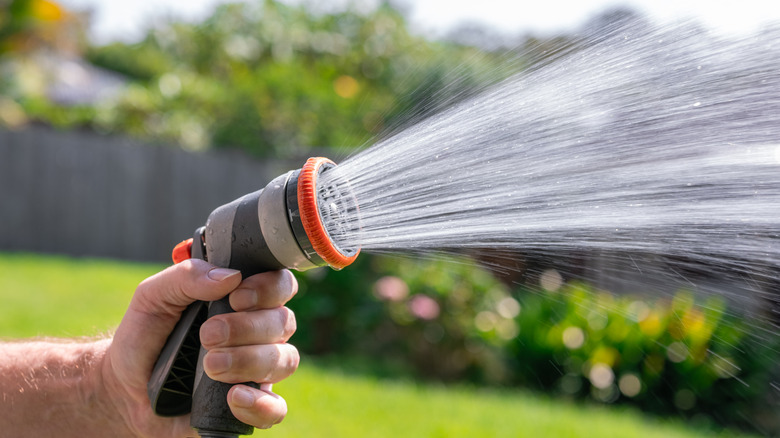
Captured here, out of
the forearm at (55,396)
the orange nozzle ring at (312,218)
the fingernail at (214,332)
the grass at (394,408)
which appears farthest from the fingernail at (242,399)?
the grass at (394,408)

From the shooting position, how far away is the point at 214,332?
4.93 feet

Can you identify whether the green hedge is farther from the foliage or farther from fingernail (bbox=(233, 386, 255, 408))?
fingernail (bbox=(233, 386, 255, 408))

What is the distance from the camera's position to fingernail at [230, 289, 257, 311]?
60.1 inches

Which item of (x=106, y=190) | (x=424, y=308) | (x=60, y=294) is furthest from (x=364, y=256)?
(x=106, y=190)

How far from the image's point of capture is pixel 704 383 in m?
5.80

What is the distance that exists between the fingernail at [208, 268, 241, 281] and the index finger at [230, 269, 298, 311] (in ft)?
0.16

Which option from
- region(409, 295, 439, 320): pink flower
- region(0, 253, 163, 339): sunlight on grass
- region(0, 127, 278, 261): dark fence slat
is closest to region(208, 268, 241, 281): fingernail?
region(0, 253, 163, 339): sunlight on grass

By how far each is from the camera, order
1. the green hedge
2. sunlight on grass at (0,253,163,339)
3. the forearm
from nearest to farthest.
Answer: the forearm
the green hedge
sunlight on grass at (0,253,163,339)

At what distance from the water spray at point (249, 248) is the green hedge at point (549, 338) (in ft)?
13.5

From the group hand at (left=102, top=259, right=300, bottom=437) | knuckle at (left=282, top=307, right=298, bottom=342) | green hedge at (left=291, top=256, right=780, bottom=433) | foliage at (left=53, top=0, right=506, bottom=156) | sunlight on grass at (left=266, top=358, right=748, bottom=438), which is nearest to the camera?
hand at (left=102, top=259, right=300, bottom=437)

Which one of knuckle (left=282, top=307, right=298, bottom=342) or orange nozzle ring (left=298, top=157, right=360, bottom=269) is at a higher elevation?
orange nozzle ring (left=298, top=157, right=360, bottom=269)

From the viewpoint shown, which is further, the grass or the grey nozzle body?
the grass

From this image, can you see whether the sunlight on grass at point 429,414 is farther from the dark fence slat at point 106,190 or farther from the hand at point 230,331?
the dark fence slat at point 106,190

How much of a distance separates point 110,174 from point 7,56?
20.2 feet
